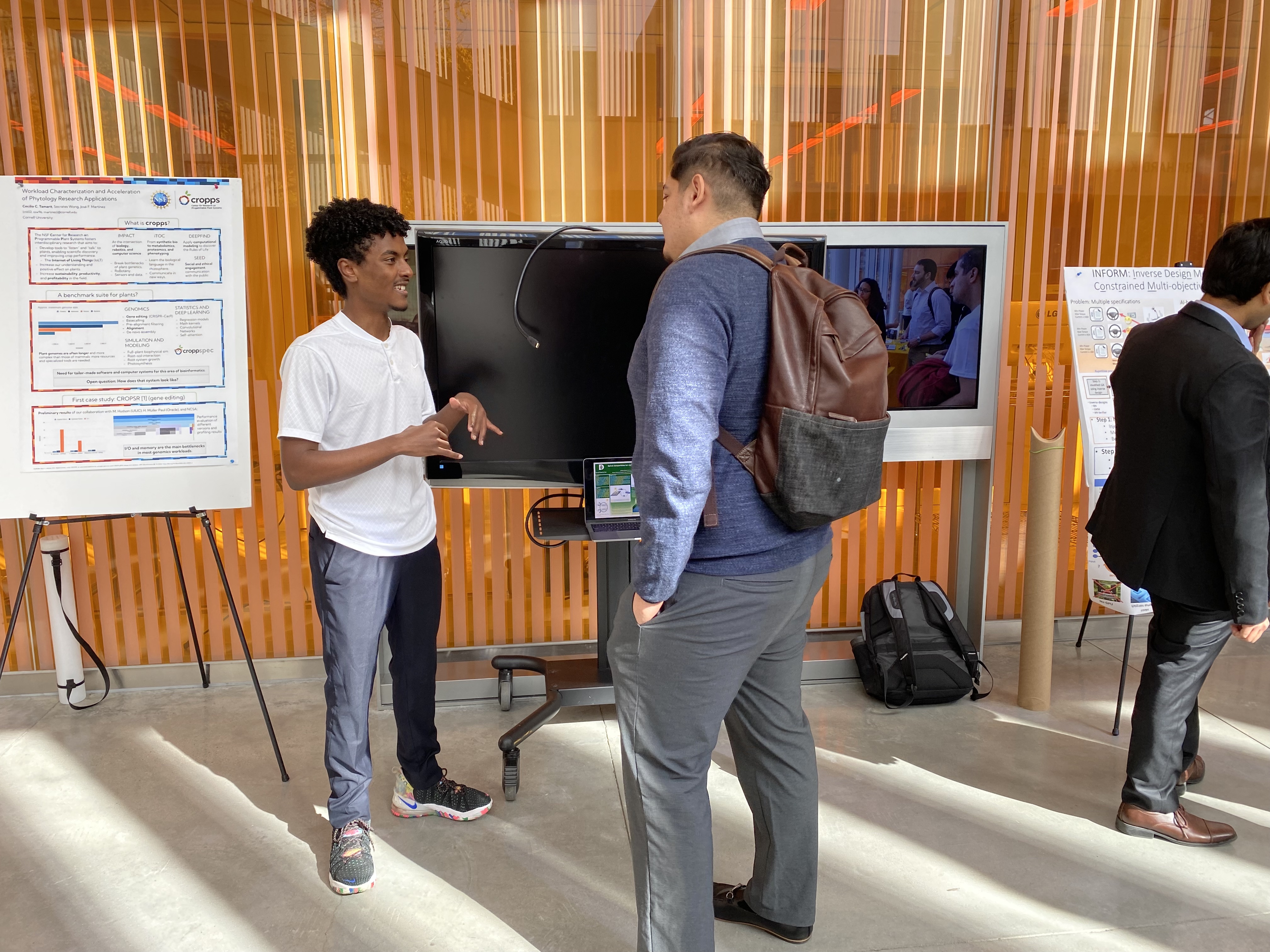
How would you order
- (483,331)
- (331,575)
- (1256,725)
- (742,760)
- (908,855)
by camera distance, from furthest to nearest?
1. (1256,725)
2. (483,331)
3. (908,855)
4. (331,575)
5. (742,760)

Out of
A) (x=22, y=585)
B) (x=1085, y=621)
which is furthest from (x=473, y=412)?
(x=1085, y=621)

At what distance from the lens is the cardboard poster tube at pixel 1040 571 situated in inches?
120

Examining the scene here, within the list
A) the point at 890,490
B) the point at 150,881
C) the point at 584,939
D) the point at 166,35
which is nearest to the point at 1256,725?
the point at 890,490

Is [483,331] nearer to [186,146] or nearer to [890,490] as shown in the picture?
[186,146]

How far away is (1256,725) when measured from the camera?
302 cm

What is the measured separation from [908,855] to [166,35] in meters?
3.35

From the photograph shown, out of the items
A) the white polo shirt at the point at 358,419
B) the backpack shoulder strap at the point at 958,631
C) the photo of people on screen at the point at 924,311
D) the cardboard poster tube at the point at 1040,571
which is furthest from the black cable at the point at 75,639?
the cardboard poster tube at the point at 1040,571

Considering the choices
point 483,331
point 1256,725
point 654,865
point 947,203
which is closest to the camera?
point 654,865

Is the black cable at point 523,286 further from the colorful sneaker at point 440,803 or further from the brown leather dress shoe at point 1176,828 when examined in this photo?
the brown leather dress shoe at point 1176,828

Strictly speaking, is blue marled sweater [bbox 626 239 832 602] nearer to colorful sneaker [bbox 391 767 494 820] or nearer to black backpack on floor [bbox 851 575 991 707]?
colorful sneaker [bbox 391 767 494 820]

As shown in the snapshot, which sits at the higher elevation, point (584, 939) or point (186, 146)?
point (186, 146)

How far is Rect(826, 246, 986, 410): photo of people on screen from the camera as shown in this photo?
319cm

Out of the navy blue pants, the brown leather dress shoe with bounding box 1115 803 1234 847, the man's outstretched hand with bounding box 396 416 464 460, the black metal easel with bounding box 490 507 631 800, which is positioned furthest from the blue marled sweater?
the brown leather dress shoe with bounding box 1115 803 1234 847

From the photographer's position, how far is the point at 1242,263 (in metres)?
2.11
